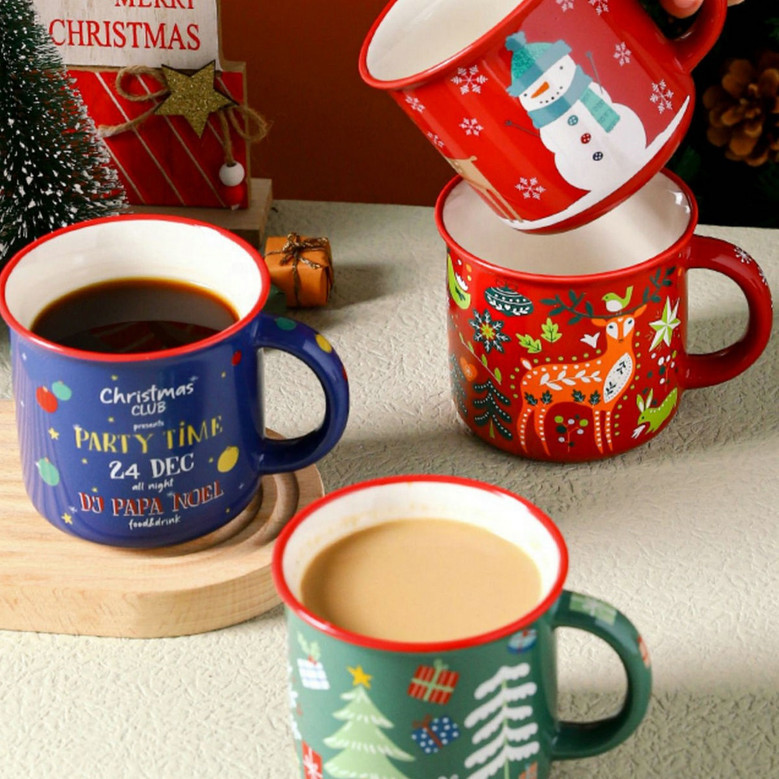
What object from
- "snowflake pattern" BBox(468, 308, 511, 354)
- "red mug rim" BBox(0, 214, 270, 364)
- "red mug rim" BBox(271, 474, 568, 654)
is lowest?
"snowflake pattern" BBox(468, 308, 511, 354)

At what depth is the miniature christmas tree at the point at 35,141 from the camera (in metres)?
0.83

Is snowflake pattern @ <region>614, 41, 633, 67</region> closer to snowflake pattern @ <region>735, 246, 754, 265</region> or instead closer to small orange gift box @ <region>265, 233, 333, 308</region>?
snowflake pattern @ <region>735, 246, 754, 265</region>

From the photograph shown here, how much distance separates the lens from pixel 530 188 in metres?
0.66

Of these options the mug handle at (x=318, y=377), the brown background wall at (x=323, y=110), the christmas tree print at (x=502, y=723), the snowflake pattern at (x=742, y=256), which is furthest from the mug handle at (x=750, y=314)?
the brown background wall at (x=323, y=110)

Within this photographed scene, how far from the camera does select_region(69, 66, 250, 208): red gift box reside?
0.92 metres

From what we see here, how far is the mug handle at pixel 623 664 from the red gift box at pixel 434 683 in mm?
49

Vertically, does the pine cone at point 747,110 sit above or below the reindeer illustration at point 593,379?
below

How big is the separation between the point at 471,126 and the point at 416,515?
0.71 feet

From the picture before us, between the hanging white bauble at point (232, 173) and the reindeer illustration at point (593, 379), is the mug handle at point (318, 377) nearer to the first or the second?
the reindeer illustration at point (593, 379)

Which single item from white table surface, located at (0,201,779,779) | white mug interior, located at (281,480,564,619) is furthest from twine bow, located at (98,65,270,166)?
white mug interior, located at (281,480,564,619)

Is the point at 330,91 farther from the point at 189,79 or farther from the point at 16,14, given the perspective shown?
the point at 16,14

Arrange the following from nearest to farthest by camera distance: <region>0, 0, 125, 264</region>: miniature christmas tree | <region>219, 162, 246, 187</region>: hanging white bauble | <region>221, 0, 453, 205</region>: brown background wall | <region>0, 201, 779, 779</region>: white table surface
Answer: <region>0, 201, 779, 779</region>: white table surface, <region>0, 0, 125, 264</region>: miniature christmas tree, <region>219, 162, 246, 187</region>: hanging white bauble, <region>221, 0, 453, 205</region>: brown background wall

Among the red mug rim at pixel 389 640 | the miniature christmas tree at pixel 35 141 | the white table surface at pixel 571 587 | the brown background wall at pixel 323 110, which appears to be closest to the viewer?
the red mug rim at pixel 389 640

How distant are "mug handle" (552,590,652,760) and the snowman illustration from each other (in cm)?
26
